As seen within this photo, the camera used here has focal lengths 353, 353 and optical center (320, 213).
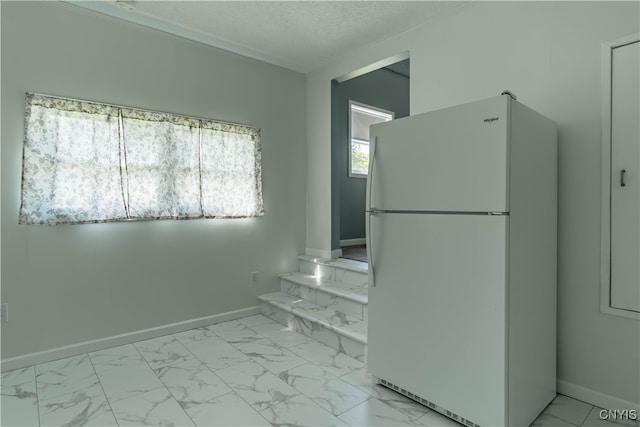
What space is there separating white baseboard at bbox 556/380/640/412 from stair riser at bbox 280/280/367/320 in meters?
1.40

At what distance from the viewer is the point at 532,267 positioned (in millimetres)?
1907

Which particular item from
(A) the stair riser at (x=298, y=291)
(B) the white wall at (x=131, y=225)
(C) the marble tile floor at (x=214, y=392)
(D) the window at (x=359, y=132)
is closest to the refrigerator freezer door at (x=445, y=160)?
(C) the marble tile floor at (x=214, y=392)

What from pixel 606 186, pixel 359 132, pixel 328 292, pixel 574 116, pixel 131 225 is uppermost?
pixel 359 132

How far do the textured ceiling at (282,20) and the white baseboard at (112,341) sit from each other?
262 centimetres

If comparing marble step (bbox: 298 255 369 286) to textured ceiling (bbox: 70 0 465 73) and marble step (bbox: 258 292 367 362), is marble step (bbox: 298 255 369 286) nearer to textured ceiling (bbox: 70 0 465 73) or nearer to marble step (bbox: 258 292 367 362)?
marble step (bbox: 258 292 367 362)

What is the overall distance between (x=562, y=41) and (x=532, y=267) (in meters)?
1.45

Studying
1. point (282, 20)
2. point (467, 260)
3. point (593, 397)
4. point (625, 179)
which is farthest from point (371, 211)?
point (282, 20)

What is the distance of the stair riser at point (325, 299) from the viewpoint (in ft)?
9.90

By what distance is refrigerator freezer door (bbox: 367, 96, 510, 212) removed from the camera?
1.72 meters

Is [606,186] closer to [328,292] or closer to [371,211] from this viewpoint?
[371,211]

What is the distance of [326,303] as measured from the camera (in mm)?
3328

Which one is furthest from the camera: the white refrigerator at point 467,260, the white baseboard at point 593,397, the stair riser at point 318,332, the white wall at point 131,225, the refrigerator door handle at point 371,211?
the stair riser at point 318,332

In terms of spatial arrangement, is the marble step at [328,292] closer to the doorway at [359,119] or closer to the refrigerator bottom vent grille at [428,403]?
the refrigerator bottom vent grille at [428,403]

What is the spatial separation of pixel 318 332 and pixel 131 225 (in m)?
1.83
